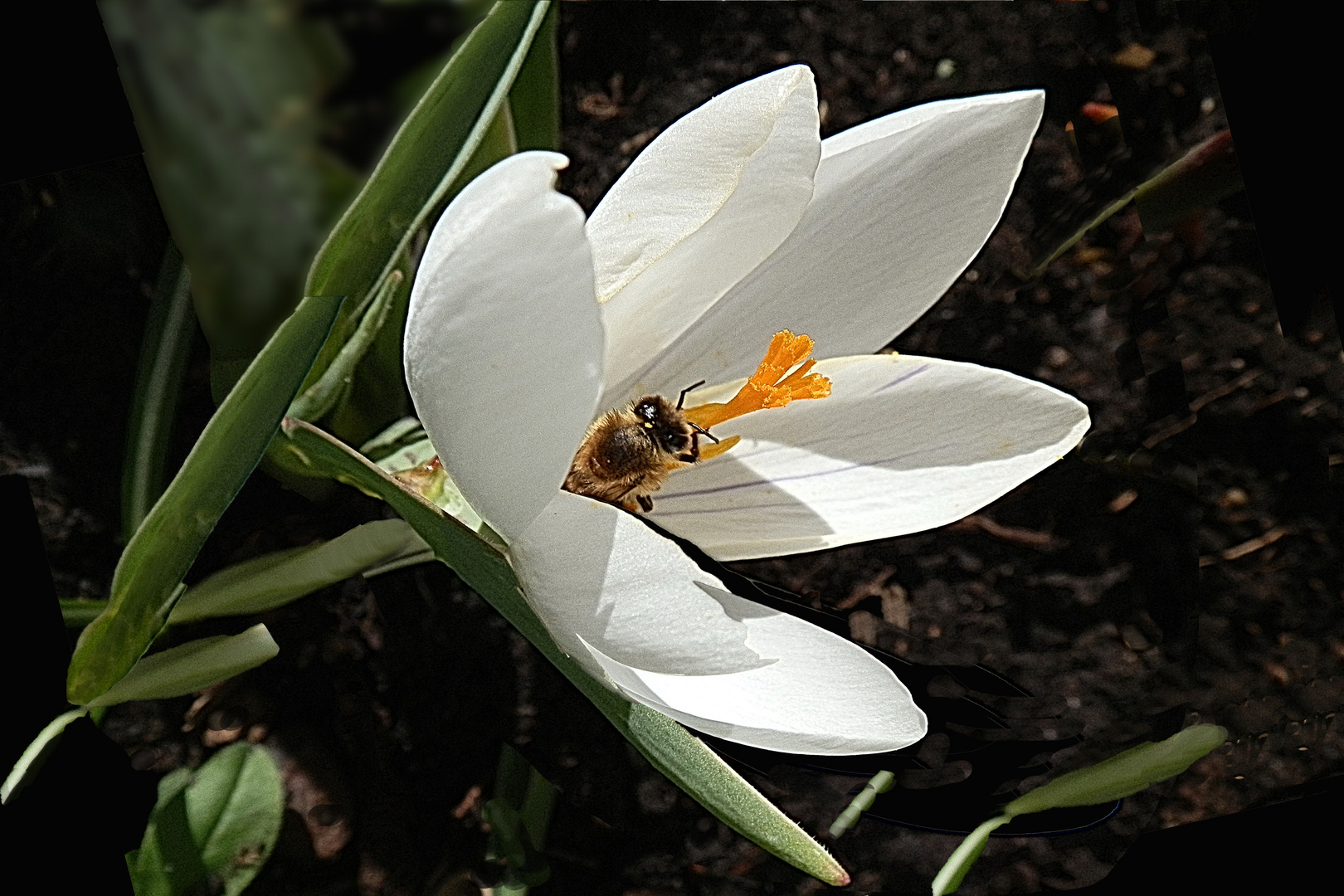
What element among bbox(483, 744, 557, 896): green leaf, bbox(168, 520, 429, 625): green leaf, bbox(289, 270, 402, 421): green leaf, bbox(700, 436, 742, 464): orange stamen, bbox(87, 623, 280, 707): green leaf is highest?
bbox(289, 270, 402, 421): green leaf

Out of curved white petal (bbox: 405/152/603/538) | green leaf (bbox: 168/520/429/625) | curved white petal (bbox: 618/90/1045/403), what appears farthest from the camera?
green leaf (bbox: 168/520/429/625)

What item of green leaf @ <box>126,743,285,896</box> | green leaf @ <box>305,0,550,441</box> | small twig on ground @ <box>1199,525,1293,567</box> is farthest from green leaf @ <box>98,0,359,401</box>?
small twig on ground @ <box>1199,525,1293,567</box>

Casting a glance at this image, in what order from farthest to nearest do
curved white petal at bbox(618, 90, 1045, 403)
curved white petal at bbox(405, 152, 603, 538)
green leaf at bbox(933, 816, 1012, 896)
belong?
green leaf at bbox(933, 816, 1012, 896) → curved white petal at bbox(618, 90, 1045, 403) → curved white petal at bbox(405, 152, 603, 538)

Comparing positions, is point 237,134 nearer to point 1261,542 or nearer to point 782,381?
point 782,381

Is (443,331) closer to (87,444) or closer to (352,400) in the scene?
(352,400)

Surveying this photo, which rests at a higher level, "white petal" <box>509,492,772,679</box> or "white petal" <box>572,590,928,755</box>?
"white petal" <box>509,492,772,679</box>

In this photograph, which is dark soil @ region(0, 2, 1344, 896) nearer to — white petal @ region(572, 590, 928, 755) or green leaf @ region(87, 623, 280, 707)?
green leaf @ region(87, 623, 280, 707)

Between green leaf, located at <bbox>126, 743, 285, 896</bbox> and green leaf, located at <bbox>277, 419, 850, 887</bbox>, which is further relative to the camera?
green leaf, located at <bbox>126, 743, 285, 896</bbox>
